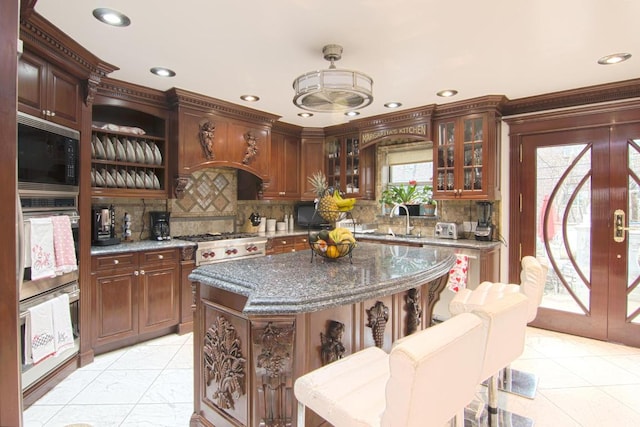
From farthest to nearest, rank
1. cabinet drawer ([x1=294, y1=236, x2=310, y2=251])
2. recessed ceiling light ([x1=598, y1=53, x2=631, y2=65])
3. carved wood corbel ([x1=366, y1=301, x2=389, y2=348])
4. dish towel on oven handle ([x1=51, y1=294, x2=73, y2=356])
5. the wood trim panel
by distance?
cabinet drawer ([x1=294, y1=236, x2=310, y2=251])
recessed ceiling light ([x1=598, y1=53, x2=631, y2=65])
dish towel on oven handle ([x1=51, y1=294, x2=73, y2=356])
carved wood corbel ([x1=366, y1=301, x2=389, y2=348])
the wood trim panel

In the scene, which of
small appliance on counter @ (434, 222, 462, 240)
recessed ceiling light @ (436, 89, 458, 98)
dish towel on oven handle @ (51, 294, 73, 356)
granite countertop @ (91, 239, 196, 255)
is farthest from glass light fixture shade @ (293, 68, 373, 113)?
small appliance on counter @ (434, 222, 462, 240)

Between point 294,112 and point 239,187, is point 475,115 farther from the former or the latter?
point 239,187

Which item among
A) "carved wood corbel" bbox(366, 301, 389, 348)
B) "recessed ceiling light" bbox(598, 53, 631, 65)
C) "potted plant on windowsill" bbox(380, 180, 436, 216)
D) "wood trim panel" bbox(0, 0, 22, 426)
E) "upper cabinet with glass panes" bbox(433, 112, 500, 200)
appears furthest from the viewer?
"potted plant on windowsill" bbox(380, 180, 436, 216)

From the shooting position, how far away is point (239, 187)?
4855mm

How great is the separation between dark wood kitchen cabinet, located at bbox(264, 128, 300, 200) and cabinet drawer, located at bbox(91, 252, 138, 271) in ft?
6.36

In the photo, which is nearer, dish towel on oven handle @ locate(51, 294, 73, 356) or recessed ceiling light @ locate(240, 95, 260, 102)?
dish towel on oven handle @ locate(51, 294, 73, 356)

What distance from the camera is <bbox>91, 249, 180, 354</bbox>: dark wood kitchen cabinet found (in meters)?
3.00

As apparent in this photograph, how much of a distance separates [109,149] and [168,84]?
86 centimetres

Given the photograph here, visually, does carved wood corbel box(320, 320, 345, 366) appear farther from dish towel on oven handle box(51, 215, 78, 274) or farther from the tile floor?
dish towel on oven handle box(51, 215, 78, 274)

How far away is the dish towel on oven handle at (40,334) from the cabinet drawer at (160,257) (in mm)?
909

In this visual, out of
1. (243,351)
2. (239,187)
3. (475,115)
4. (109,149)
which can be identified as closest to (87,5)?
(109,149)

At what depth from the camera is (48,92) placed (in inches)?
96.8

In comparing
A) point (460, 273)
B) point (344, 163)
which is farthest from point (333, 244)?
point (344, 163)

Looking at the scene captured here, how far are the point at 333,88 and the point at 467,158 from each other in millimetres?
2472
